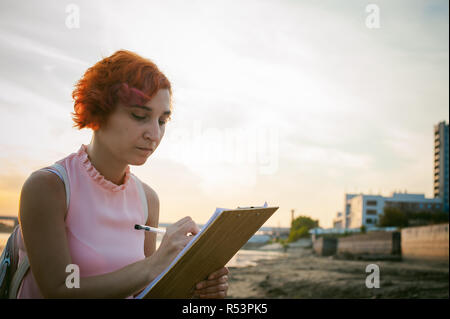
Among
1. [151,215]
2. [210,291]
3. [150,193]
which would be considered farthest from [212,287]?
[150,193]

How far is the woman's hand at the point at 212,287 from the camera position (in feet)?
6.46

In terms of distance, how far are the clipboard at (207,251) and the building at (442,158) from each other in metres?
108

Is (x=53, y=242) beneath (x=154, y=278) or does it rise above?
above

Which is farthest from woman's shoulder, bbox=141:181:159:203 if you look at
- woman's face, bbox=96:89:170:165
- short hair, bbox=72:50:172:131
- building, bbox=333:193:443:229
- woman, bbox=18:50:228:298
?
building, bbox=333:193:443:229

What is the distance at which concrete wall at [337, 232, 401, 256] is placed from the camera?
33375mm

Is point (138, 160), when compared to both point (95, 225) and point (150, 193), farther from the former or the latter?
point (150, 193)

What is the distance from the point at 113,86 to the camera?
186 centimetres

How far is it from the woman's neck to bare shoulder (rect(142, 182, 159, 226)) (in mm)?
342

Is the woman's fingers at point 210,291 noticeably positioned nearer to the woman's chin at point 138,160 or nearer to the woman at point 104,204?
the woman at point 104,204

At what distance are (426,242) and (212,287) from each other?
30.6 meters
